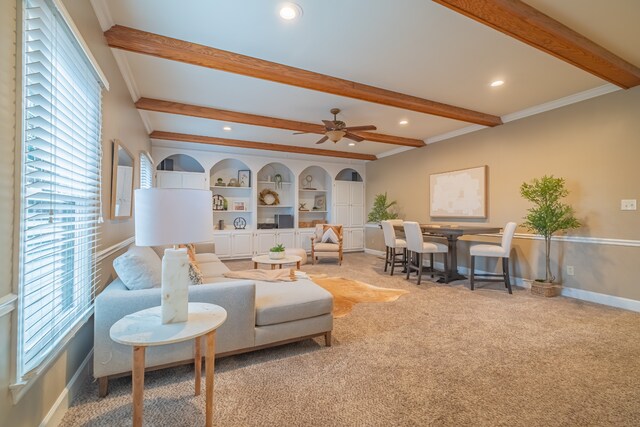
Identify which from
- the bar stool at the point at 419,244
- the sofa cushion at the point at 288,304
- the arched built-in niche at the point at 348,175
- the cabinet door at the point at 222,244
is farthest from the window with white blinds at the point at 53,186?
the arched built-in niche at the point at 348,175

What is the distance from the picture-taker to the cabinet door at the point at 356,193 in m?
7.44

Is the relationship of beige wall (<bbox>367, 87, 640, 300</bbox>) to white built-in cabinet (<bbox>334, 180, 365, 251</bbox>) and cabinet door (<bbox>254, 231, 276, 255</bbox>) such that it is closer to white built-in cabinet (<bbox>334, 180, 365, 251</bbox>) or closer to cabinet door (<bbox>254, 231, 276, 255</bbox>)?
white built-in cabinet (<bbox>334, 180, 365, 251</bbox>)

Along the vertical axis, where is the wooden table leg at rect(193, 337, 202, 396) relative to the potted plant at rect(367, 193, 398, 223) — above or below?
below

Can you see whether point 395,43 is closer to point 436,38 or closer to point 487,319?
point 436,38

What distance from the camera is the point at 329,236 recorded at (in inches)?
241

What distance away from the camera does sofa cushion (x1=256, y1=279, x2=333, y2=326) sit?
82.0 inches

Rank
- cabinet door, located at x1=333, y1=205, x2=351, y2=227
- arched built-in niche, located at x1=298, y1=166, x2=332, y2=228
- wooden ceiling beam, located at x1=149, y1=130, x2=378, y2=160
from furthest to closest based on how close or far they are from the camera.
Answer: arched built-in niche, located at x1=298, y1=166, x2=332, y2=228, cabinet door, located at x1=333, y1=205, x2=351, y2=227, wooden ceiling beam, located at x1=149, y1=130, x2=378, y2=160

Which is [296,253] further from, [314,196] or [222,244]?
[314,196]

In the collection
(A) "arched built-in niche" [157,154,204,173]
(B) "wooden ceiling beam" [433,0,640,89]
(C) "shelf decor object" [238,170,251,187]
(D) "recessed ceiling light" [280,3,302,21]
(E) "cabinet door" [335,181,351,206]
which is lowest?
(E) "cabinet door" [335,181,351,206]

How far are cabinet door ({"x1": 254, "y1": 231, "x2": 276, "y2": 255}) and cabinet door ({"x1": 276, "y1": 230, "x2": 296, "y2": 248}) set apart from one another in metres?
0.12

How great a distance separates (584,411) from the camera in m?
1.54

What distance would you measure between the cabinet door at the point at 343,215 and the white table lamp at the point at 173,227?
5.86 m

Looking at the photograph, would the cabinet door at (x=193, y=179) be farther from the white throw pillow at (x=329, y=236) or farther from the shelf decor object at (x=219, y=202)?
the white throw pillow at (x=329, y=236)

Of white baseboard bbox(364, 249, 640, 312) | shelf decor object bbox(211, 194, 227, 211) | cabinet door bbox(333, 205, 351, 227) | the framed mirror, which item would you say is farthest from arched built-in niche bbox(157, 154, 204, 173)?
white baseboard bbox(364, 249, 640, 312)
